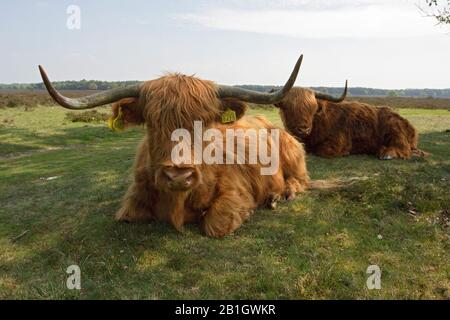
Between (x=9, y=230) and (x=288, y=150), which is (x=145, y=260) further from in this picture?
(x=288, y=150)

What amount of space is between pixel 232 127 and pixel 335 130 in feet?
14.1

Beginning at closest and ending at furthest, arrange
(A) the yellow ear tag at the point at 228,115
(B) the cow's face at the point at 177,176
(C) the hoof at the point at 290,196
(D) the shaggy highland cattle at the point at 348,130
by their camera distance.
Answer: (B) the cow's face at the point at 177,176 < (A) the yellow ear tag at the point at 228,115 < (C) the hoof at the point at 290,196 < (D) the shaggy highland cattle at the point at 348,130

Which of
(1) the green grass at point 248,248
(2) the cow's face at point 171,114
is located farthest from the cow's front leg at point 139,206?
(2) the cow's face at point 171,114

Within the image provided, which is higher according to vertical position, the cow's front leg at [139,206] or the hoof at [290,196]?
the cow's front leg at [139,206]

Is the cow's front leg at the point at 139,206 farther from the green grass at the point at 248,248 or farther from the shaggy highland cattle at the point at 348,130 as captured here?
the shaggy highland cattle at the point at 348,130

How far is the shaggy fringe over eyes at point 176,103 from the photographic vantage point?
414 centimetres

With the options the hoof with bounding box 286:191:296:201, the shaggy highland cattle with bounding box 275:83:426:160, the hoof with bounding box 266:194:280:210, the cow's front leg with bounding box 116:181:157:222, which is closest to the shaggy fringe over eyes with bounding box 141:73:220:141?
the cow's front leg with bounding box 116:181:157:222

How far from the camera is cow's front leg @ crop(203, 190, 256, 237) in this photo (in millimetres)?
4707

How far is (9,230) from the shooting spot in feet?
17.0

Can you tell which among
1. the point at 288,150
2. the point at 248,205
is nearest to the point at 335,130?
the point at 288,150

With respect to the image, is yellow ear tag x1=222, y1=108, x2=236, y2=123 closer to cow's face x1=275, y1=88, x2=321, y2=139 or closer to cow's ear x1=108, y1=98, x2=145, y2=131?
cow's ear x1=108, y1=98, x2=145, y2=131

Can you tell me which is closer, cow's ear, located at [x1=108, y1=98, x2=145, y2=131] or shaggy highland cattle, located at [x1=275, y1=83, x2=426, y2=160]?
cow's ear, located at [x1=108, y1=98, x2=145, y2=131]

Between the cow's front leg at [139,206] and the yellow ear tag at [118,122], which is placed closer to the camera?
the yellow ear tag at [118,122]

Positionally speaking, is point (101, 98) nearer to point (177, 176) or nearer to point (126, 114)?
point (126, 114)
